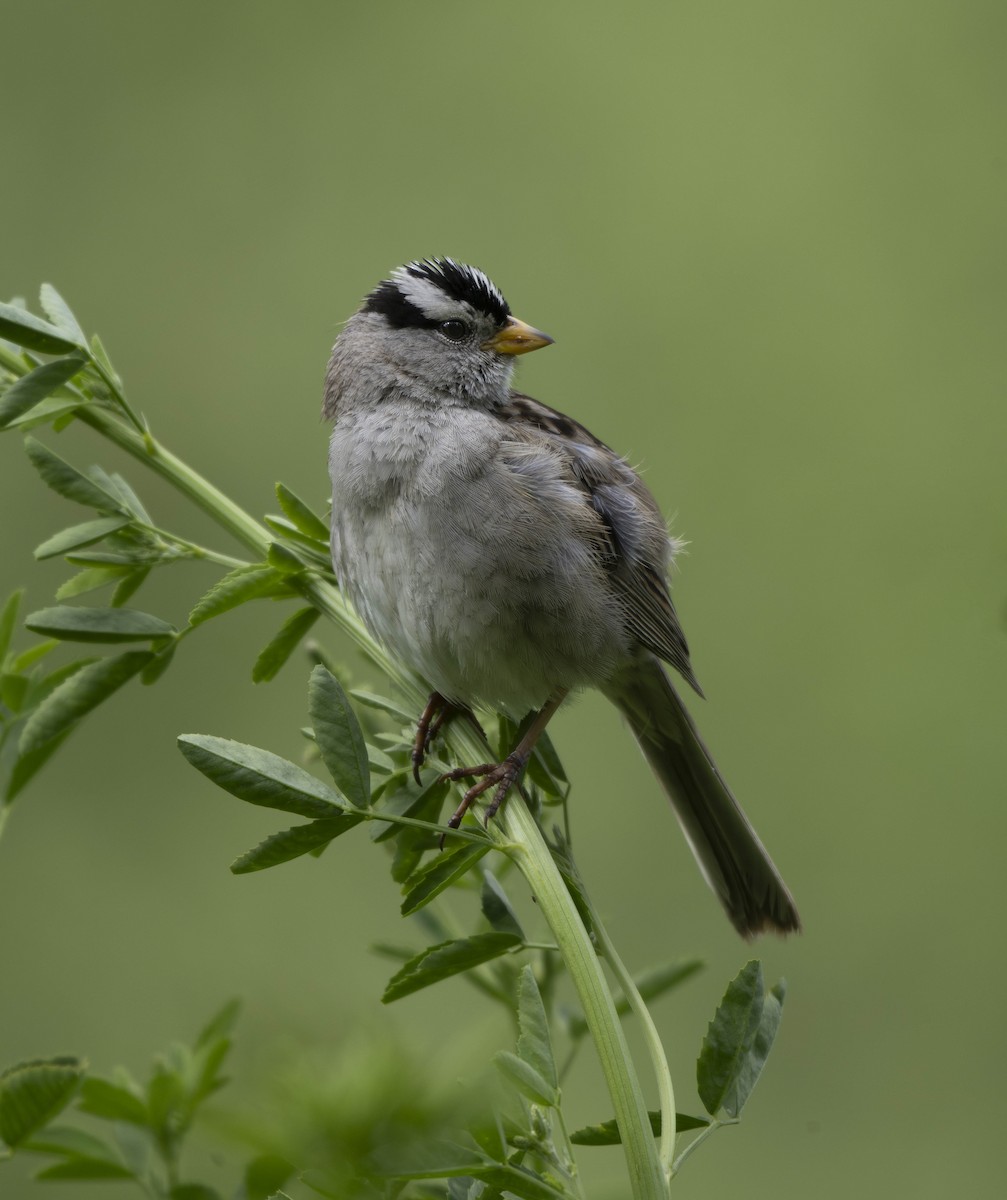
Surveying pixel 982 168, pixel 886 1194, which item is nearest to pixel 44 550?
pixel 886 1194

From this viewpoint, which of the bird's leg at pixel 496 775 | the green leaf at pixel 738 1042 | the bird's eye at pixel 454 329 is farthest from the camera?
the bird's eye at pixel 454 329

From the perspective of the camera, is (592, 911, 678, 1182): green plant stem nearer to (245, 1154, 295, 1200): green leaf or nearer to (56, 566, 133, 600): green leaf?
(245, 1154, 295, 1200): green leaf

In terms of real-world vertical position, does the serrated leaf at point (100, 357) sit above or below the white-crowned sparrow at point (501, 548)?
above

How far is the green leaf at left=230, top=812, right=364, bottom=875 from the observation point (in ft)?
3.10

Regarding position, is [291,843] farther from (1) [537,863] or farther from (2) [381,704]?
(2) [381,704]

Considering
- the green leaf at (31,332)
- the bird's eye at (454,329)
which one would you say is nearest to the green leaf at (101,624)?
the green leaf at (31,332)

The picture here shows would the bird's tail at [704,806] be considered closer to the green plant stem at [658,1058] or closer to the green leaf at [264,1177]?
the green plant stem at [658,1058]

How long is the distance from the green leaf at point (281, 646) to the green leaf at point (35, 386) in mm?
356

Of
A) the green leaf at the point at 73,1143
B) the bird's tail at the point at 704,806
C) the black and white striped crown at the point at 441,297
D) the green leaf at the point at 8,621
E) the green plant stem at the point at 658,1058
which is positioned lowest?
the bird's tail at the point at 704,806

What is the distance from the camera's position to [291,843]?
3.19 feet

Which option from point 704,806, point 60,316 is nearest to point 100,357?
point 60,316

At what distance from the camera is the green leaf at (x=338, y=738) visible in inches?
40.3

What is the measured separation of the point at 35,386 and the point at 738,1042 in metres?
0.74

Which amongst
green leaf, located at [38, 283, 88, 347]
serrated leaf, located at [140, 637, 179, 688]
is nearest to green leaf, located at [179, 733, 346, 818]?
serrated leaf, located at [140, 637, 179, 688]
